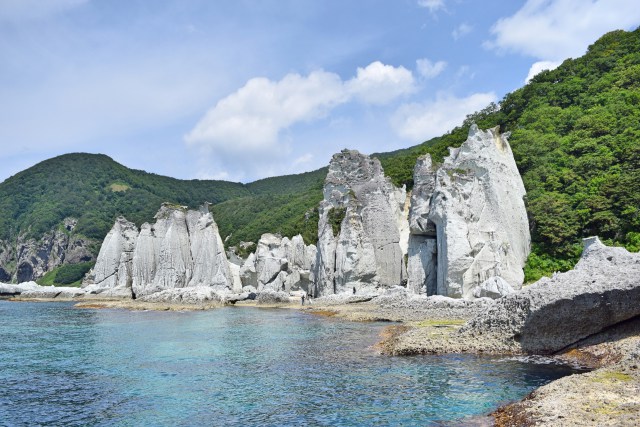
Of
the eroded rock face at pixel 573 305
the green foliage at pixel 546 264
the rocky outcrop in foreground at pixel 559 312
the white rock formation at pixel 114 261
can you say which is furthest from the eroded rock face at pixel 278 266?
the eroded rock face at pixel 573 305

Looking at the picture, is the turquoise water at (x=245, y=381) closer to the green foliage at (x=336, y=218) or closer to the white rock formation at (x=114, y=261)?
the green foliage at (x=336, y=218)

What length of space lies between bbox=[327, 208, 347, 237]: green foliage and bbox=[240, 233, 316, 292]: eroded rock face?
784 centimetres

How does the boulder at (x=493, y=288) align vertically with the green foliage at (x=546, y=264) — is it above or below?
below

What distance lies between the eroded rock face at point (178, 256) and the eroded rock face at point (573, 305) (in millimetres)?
36771

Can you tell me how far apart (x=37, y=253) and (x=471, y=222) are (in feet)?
314

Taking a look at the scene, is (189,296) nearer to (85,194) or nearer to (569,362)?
(569,362)

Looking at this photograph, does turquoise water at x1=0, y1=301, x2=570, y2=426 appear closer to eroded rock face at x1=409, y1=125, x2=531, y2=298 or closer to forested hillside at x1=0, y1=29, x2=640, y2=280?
eroded rock face at x1=409, y1=125, x2=531, y2=298

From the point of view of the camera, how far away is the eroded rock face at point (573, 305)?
1445 centimetres

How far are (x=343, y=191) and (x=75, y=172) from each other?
332ft

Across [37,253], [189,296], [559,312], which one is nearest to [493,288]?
[559,312]

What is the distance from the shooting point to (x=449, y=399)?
11.3 metres

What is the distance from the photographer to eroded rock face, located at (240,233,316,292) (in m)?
52.6

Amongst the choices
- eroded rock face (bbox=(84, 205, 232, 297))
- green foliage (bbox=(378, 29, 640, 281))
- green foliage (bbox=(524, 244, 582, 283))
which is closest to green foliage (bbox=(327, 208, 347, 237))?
eroded rock face (bbox=(84, 205, 232, 297))

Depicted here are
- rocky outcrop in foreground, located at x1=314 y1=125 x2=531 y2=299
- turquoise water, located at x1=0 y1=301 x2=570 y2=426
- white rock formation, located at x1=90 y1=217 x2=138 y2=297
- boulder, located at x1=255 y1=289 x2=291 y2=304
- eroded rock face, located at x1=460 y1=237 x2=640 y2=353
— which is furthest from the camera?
white rock formation, located at x1=90 y1=217 x2=138 y2=297
